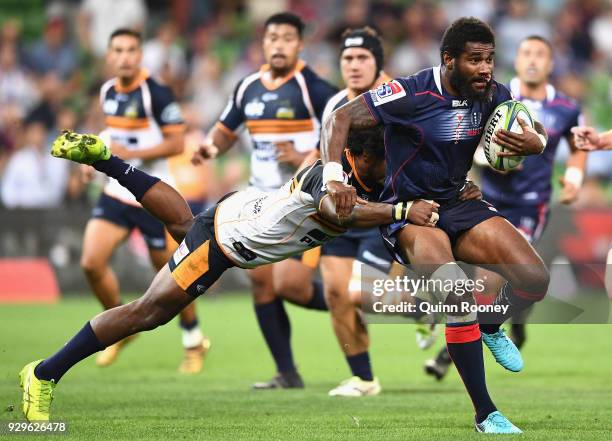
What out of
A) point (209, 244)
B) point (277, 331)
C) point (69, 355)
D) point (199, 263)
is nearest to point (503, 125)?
point (209, 244)

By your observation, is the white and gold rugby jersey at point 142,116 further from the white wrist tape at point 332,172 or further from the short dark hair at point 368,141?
the white wrist tape at point 332,172

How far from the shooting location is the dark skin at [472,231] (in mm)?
7758

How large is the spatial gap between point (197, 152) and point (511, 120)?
3596 mm

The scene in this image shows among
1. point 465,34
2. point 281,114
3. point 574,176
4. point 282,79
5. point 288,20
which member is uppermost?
point 465,34

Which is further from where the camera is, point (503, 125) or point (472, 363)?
point (503, 125)

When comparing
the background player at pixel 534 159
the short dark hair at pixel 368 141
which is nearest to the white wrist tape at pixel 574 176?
the background player at pixel 534 159

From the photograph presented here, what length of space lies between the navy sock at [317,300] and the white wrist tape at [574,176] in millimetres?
2487

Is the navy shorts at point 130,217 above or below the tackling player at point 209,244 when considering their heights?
below

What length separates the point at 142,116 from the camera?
12055 millimetres

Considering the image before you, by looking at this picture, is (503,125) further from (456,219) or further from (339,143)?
(339,143)

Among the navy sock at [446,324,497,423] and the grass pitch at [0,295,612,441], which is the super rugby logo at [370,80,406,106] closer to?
the navy sock at [446,324,497,423]

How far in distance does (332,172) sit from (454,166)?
42.1 inches

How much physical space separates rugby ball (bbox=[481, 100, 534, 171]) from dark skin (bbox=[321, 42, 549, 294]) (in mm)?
88

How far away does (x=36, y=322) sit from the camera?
15.7 m
